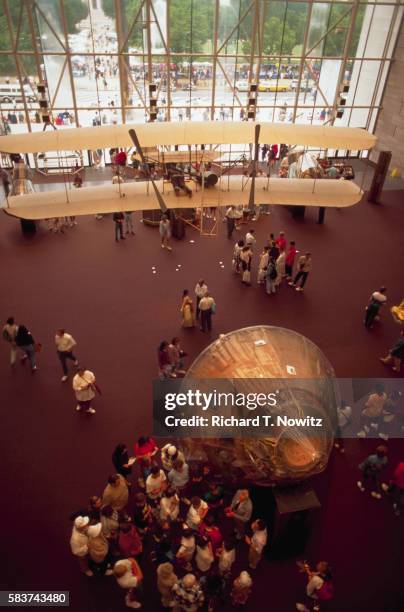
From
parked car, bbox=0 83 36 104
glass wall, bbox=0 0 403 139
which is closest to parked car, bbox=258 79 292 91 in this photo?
glass wall, bbox=0 0 403 139

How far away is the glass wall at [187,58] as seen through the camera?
18125 mm

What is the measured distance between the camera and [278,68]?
20.6 metres

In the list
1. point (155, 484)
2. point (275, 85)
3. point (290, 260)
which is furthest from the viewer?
point (275, 85)

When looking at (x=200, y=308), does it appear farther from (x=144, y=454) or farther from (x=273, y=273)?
(x=144, y=454)

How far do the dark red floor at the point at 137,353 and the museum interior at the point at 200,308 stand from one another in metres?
0.04

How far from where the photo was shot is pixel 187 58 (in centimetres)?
1983

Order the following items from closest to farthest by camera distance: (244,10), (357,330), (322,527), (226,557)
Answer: (226,557), (322,527), (357,330), (244,10)

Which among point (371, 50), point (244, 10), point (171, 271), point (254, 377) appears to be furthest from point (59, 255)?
point (371, 50)

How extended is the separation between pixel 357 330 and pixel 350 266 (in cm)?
349

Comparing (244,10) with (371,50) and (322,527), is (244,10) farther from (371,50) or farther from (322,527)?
(322,527)

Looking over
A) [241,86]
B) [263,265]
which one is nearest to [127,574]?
[263,265]

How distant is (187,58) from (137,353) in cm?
1636

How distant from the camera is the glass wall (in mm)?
18125

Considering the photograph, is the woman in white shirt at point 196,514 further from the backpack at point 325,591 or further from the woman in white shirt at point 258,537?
the backpack at point 325,591
